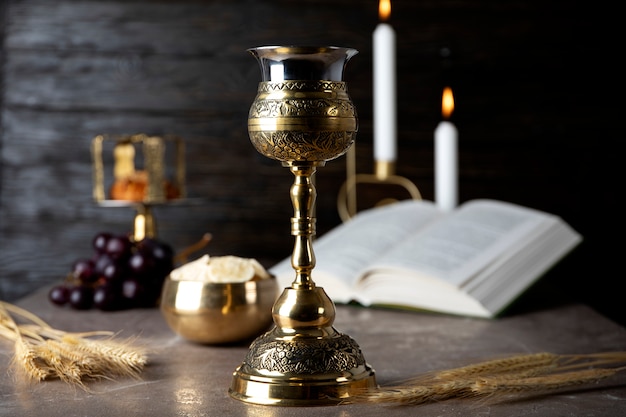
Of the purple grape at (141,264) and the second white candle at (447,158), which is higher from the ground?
the second white candle at (447,158)

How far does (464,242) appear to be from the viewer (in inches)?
63.4

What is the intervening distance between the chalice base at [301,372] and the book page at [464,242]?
0.54 metres

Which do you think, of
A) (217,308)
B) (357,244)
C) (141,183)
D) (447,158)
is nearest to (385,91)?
(447,158)

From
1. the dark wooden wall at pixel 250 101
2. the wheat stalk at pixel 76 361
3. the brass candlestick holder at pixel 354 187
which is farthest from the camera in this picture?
the dark wooden wall at pixel 250 101

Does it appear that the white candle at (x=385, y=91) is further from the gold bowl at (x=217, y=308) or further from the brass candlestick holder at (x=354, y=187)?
the gold bowl at (x=217, y=308)

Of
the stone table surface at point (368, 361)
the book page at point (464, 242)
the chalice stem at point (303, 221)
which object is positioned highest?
the chalice stem at point (303, 221)

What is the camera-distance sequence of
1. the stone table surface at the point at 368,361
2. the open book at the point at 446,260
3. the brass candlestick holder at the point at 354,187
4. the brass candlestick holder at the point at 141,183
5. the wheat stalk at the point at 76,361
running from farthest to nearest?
the brass candlestick holder at the point at 354,187, the brass candlestick holder at the point at 141,183, the open book at the point at 446,260, the wheat stalk at the point at 76,361, the stone table surface at the point at 368,361

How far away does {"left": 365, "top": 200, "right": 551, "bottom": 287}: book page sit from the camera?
1.52 metres

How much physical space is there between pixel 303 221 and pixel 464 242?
2.31ft

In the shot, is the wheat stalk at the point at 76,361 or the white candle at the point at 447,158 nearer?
the wheat stalk at the point at 76,361

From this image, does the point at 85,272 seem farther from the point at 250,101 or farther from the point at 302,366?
the point at 250,101

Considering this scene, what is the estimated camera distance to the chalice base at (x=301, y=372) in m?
0.93

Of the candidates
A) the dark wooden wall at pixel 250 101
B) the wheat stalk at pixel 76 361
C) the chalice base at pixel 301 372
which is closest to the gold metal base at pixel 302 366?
the chalice base at pixel 301 372

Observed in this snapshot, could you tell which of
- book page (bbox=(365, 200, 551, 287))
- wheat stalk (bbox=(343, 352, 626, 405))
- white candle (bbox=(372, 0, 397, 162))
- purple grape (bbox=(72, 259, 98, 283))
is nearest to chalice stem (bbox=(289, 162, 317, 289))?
wheat stalk (bbox=(343, 352, 626, 405))
